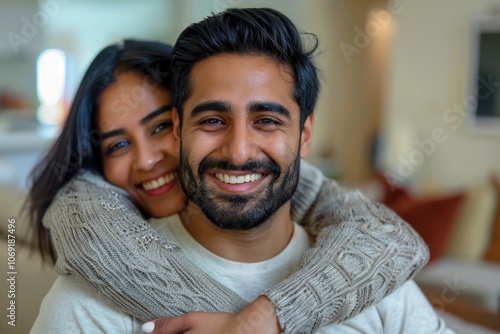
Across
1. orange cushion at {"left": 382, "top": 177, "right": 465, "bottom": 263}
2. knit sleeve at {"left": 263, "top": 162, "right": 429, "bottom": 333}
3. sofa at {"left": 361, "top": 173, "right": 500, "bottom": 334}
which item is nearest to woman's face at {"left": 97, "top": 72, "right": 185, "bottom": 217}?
knit sleeve at {"left": 263, "top": 162, "right": 429, "bottom": 333}

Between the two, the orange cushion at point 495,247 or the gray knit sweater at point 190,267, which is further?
the orange cushion at point 495,247

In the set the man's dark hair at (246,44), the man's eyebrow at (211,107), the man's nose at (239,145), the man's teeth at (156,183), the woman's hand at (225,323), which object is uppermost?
the man's dark hair at (246,44)

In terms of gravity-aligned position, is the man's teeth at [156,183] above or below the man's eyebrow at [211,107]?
below

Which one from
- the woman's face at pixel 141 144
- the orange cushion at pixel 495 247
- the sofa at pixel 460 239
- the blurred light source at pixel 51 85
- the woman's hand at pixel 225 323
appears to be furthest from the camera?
the blurred light source at pixel 51 85

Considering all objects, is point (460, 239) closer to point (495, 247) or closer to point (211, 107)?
point (495, 247)

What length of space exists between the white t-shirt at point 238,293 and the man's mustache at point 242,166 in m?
0.19

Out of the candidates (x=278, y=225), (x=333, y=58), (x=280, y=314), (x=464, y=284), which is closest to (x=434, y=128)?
(x=333, y=58)

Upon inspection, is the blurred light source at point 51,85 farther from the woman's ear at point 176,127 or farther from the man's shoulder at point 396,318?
the man's shoulder at point 396,318

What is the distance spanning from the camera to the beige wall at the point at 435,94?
13.6 feet

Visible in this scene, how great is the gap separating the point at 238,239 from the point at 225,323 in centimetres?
24

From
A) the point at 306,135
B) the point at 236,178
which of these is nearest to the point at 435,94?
the point at 306,135

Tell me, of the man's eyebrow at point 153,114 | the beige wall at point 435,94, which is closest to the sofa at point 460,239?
the beige wall at point 435,94

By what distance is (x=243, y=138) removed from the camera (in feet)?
3.25

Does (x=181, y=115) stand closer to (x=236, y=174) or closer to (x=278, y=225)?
(x=236, y=174)
